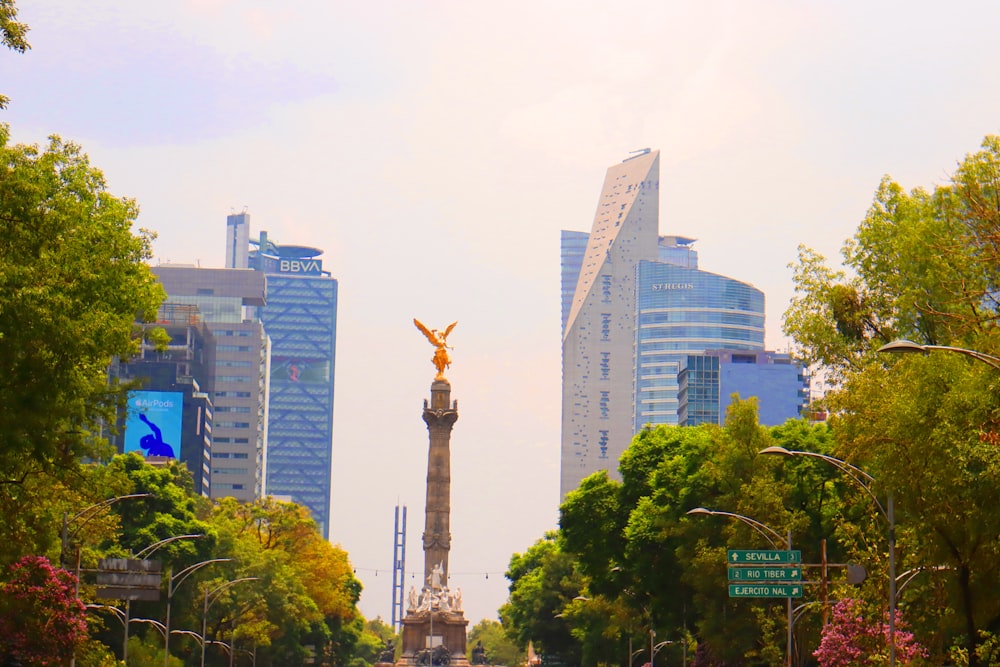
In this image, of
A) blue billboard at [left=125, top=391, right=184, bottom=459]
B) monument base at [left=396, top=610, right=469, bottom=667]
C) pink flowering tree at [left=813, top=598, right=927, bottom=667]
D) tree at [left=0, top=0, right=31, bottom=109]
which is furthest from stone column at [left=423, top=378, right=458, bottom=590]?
tree at [left=0, top=0, right=31, bottom=109]

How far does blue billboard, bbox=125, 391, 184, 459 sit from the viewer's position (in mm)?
168375

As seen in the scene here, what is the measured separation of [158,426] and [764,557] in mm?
125489

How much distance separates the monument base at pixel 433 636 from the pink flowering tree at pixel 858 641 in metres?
83.4

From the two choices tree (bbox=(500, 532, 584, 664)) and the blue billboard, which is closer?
tree (bbox=(500, 532, 584, 664))

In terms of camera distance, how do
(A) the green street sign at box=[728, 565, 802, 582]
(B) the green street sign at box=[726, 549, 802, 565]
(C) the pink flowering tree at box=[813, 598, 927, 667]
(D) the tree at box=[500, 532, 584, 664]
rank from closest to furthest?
(C) the pink flowering tree at box=[813, 598, 927, 667]
(B) the green street sign at box=[726, 549, 802, 565]
(A) the green street sign at box=[728, 565, 802, 582]
(D) the tree at box=[500, 532, 584, 664]

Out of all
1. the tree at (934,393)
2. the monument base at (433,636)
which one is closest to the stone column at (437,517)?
the monument base at (433,636)

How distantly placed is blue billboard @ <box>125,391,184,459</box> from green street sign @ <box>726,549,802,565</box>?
12233 cm

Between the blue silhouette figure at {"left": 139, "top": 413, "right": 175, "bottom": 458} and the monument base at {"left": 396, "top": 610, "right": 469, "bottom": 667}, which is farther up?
the blue silhouette figure at {"left": 139, "top": 413, "right": 175, "bottom": 458}

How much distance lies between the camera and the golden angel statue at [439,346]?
145750mm

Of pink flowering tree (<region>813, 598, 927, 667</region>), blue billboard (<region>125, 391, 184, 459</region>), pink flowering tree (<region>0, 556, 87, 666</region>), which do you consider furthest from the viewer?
blue billboard (<region>125, 391, 184, 459</region>)

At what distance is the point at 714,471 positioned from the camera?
71.1 m

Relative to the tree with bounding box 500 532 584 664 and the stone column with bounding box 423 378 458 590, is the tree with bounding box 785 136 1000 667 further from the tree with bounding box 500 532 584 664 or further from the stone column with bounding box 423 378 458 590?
the stone column with bounding box 423 378 458 590

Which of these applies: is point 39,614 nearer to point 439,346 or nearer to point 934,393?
point 934,393

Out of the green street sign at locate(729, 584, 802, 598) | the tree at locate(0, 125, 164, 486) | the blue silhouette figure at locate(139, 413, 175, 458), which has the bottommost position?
the green street sign at locate(729, 584, 802, 598)
